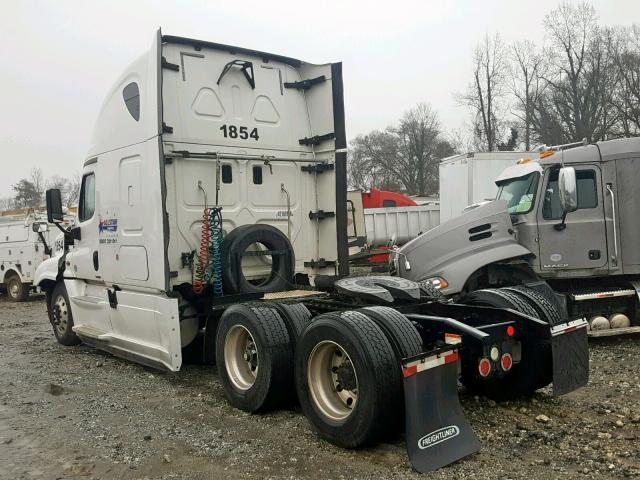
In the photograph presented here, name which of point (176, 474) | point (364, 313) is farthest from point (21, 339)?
point (364, 313)

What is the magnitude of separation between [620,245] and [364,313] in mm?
5267

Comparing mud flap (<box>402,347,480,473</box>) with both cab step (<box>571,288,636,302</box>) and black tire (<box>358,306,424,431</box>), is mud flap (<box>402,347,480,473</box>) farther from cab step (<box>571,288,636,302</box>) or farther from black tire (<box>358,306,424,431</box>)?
cab step (<box>571,288,636,302</box>)

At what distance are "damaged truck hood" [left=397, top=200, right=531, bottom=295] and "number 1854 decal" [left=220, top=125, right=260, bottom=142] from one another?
9.45 feet

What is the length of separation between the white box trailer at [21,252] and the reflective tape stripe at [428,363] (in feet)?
47.9

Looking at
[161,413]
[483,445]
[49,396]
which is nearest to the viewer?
[483,445]

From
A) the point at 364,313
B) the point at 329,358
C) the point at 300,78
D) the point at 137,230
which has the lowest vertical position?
the point at 329,358

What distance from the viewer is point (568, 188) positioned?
7.43m

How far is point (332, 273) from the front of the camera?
7.38 metres

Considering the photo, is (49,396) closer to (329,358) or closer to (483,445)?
(329,358)

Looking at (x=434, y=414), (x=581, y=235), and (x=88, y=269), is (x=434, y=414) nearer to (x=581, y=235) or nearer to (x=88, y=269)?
(x=581, y=235)

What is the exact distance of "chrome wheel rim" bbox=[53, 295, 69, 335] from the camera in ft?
28.2

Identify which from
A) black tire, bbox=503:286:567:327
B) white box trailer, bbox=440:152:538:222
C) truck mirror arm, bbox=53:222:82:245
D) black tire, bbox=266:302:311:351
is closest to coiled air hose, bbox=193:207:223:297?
black tire, bbox=266:302:311:351

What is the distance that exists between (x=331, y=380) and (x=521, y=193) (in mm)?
5181

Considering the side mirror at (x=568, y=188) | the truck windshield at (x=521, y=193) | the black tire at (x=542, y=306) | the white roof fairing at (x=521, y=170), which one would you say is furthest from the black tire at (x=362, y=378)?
the white roof fairing at (x=521, y=170)
